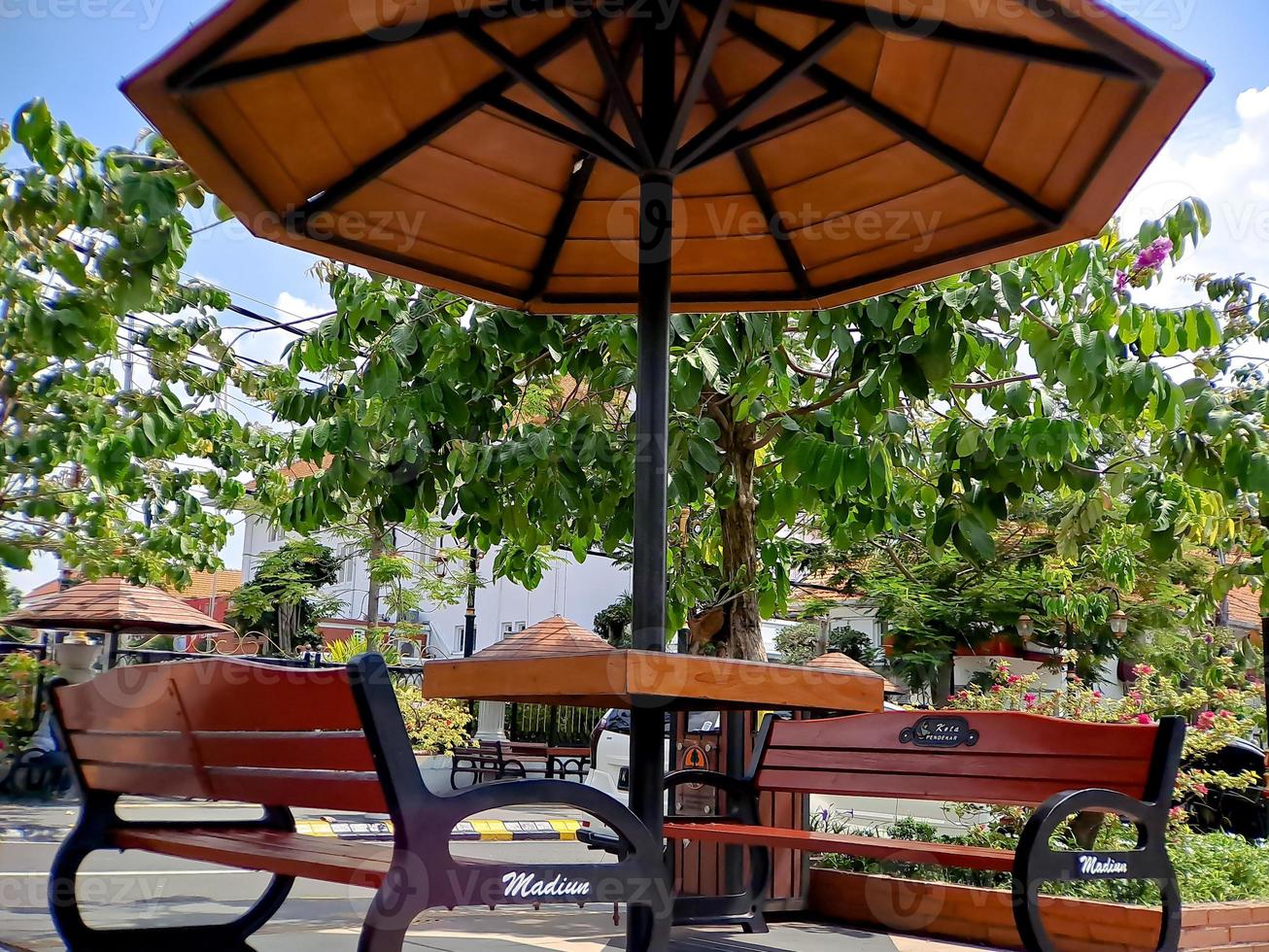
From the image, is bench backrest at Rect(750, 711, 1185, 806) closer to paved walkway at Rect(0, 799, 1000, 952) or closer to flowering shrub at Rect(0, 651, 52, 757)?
paved walkway at Rect(0, 799, 1000, 952)

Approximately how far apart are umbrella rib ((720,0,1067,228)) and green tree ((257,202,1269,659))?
1.15m

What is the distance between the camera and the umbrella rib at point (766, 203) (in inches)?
142

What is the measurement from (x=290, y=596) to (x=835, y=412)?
77.1ft

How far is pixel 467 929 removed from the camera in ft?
18.9

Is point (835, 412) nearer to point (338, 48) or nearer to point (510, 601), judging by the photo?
point (338, 48)

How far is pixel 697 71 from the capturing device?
9.16ft

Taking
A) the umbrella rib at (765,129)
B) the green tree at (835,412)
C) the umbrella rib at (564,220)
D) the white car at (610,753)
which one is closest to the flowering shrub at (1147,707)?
the green tree at (835,412)

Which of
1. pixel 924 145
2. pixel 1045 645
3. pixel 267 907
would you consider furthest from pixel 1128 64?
pixel 1045 645

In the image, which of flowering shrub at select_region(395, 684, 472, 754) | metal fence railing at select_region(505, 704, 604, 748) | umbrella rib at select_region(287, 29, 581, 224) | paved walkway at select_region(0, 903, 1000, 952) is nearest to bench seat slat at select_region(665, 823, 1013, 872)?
paved walkway at select_region(0, 903, 1000, 952)

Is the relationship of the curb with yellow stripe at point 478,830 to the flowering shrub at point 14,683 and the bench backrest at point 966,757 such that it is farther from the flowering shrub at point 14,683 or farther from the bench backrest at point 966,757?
the flowering shrub at point 14,683

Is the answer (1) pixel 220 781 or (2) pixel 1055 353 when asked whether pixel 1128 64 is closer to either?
(2) pixel 1055 353

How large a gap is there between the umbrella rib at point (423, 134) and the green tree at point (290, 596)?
20071 millimetres

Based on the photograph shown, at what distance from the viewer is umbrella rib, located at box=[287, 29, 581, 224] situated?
10.8ft

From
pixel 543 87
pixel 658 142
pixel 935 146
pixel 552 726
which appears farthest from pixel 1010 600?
pixel 543 87
